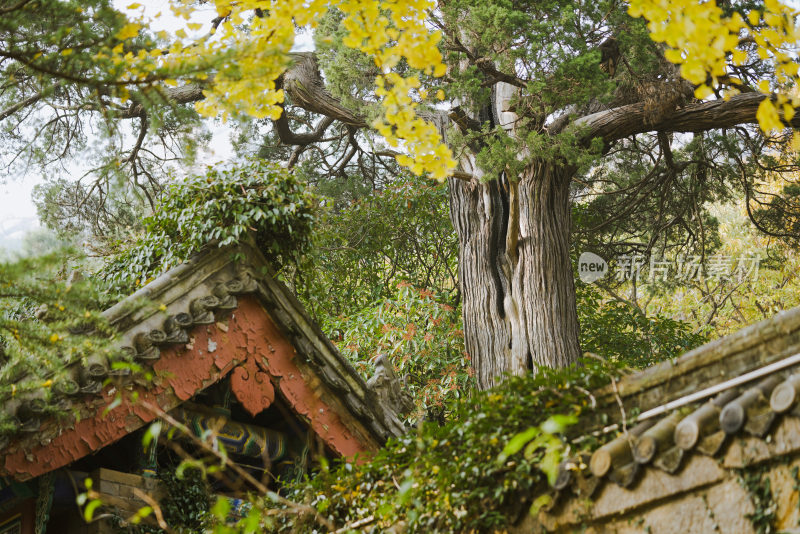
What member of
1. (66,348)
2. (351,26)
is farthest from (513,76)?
(66,348)

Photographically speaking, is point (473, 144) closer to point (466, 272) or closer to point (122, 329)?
point (466, 272)

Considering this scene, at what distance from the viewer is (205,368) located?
168 inches

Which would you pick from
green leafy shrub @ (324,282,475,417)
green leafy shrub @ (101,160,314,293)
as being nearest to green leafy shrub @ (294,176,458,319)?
green leafy shrub @ (324,282,475,417)

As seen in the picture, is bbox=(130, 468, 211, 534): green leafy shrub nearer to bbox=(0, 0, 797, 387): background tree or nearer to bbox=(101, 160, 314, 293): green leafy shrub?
bbox=(101, 160, 314, 293): green leafy shrub

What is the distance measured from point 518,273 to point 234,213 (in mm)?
3443

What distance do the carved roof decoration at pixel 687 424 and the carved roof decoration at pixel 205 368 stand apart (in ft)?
7.13

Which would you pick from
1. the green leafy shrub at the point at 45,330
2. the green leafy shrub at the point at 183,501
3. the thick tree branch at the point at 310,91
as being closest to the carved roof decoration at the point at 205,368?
the green leafy shrub at the point at 45,330

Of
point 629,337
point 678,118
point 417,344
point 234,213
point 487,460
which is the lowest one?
point 629,337

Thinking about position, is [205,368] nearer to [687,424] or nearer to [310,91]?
[687,424]

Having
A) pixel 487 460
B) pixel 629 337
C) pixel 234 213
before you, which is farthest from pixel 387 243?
pixel 487 460

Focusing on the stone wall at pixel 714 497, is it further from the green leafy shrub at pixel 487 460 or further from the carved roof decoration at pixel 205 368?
the carved roof decoration at pixel 205 368

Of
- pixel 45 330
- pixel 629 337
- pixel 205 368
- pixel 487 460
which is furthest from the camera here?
pixel 629 337

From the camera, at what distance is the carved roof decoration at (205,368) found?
3639 millimetres

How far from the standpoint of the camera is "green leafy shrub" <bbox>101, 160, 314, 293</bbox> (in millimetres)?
4426
